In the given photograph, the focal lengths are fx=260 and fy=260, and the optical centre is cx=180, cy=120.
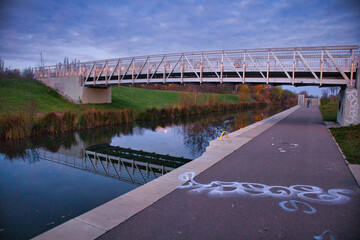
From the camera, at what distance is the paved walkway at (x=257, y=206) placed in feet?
12.9

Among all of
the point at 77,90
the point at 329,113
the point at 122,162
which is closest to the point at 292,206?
the point at 122,162

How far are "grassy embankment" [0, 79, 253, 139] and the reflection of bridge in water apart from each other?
4.47 m

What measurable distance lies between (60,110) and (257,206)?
26.8m

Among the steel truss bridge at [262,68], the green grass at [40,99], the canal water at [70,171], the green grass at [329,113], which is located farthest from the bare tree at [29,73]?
the green grass at [329,113]

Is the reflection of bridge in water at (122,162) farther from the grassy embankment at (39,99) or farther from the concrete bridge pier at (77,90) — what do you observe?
the concrete bridge pier at (77,90)

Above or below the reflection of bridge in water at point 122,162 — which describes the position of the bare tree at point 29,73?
above

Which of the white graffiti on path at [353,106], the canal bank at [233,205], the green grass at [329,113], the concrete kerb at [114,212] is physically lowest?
the concrete kerb at [114,212]

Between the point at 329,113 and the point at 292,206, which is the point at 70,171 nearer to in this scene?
the point at 292,206

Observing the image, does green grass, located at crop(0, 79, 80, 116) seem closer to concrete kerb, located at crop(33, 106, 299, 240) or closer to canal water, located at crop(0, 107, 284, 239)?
canal water, located at crop(0, 107, 284, 239)

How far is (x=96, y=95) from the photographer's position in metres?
34.3

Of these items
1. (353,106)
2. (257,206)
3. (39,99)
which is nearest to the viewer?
(257,206)

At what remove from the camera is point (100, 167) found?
10.6 m

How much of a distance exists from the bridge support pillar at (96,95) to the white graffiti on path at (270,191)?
29532 mm

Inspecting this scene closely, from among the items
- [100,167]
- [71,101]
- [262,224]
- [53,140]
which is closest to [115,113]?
[53,140]
